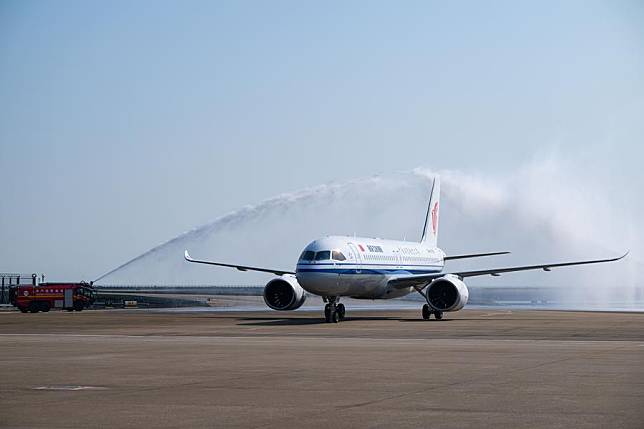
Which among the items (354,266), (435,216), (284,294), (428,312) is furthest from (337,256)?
(435,216)

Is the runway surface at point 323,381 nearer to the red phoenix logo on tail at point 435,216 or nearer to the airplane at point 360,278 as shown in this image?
the airplane at point 360,278

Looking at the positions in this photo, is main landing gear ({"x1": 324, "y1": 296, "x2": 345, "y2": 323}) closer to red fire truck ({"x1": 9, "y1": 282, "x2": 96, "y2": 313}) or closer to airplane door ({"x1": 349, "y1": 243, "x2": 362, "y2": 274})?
airplane door ({"x1": 349, "y1": 243, "x2": 362, "y2": 274})

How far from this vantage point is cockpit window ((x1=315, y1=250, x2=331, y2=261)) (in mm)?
44219

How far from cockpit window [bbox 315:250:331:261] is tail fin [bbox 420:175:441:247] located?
17.3 m

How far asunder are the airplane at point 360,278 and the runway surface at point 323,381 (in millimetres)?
12528

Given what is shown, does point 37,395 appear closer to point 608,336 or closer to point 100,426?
point 100,426

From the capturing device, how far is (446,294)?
1838 inches

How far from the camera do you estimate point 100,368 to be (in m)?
19.7

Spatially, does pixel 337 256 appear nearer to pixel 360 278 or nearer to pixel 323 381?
pixel 360 278

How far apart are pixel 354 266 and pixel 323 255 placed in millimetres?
2126

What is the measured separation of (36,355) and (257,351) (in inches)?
207

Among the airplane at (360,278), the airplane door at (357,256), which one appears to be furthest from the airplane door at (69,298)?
the airplane door at (357,256)

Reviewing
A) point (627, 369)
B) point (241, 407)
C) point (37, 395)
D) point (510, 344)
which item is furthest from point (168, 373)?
point (510, 344)

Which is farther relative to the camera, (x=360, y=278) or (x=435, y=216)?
(x=435, y=216)
